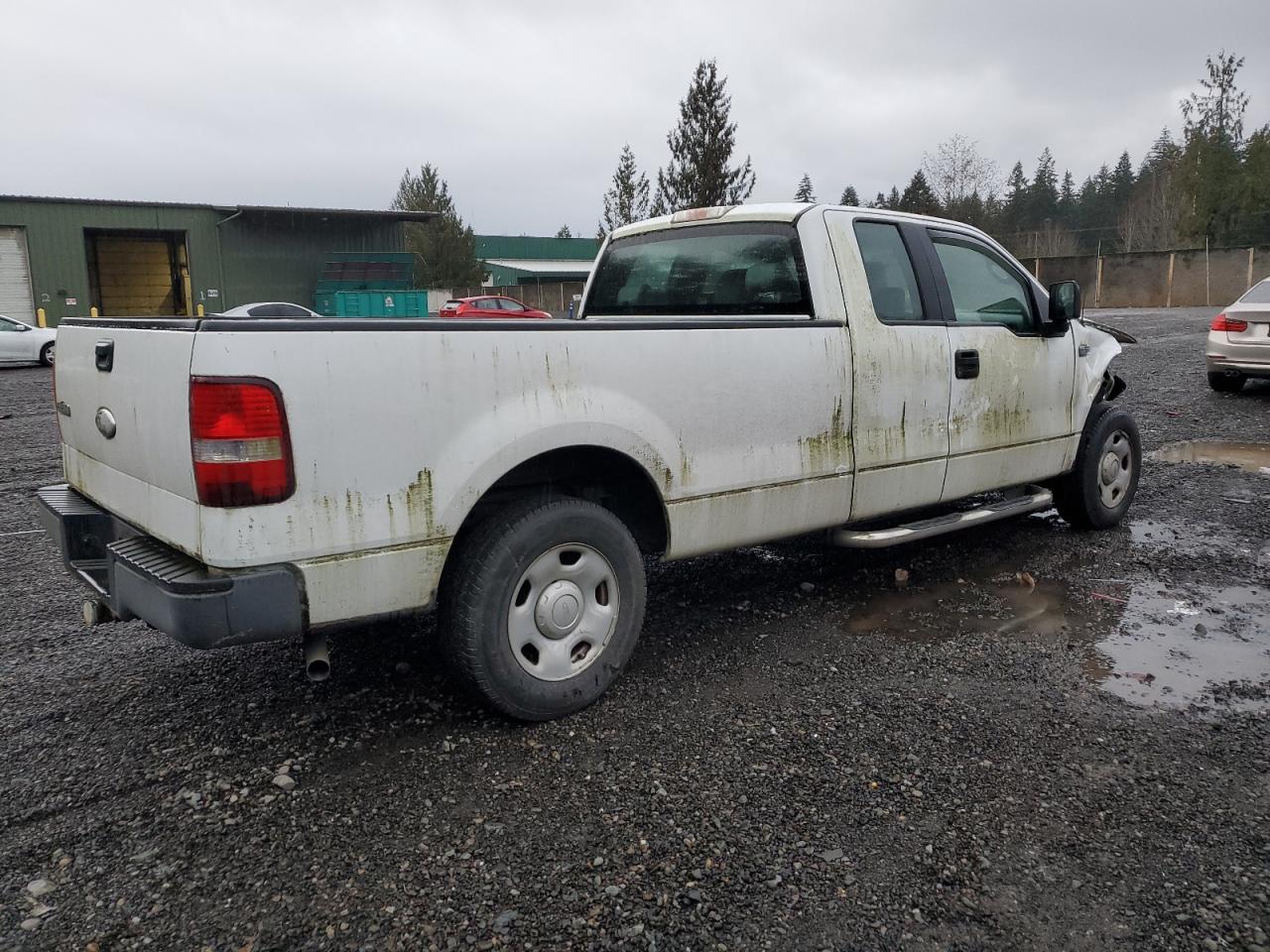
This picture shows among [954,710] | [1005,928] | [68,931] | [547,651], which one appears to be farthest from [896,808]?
[68,931]

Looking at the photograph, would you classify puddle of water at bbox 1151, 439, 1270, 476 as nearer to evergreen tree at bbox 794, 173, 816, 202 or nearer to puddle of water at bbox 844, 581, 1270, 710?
puddle of water at bbox 844, 581, 1270, 710

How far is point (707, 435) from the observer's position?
3.71 meters

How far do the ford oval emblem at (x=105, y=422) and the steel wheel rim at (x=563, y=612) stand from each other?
4.85 feet

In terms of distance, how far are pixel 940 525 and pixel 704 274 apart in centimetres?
172

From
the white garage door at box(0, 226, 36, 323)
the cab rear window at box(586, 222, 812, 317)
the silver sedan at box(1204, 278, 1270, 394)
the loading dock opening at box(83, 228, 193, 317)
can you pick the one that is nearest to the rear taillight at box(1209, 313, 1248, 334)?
the silver sedan at box(1204, 278, 1270, 394)

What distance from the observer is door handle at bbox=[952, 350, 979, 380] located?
468cm

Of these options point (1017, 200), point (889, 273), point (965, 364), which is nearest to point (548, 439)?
point (889, 273)

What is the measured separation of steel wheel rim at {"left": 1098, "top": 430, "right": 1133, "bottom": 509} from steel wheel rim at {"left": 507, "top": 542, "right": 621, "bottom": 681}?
150 inches

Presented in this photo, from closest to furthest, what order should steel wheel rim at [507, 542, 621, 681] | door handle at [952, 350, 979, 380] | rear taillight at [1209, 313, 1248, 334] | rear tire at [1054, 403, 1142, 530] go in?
→ steel wheel rim at [507, 542, 621, 681]
door handle at [952, 350, 979, 380]
rear tire at [1054, 403, 1142, 530]
rear taillight at [1209, 313, 1248, 334]

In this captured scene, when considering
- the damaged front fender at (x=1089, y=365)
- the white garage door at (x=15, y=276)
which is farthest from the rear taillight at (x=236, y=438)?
the white garage door at (x=15, y=276)

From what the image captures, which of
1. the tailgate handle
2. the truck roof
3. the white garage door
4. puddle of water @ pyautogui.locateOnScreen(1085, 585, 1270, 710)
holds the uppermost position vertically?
the white garage door

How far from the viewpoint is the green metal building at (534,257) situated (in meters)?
59.8

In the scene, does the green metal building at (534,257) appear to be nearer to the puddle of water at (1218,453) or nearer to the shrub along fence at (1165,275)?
→ the shrub along fence at (1165,275)

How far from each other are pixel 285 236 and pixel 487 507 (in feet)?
130
